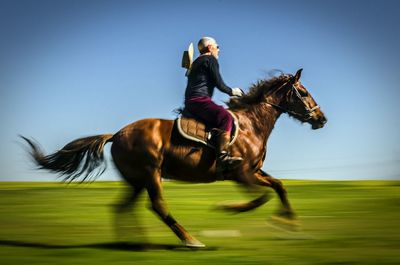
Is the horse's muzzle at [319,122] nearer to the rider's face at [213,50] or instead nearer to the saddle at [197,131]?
the saddle at [197,131]

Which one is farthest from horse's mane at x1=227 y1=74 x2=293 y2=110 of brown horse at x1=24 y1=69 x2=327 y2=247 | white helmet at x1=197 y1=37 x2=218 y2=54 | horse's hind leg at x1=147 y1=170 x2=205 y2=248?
horse's hind leg at x1=147 y1=170 x2=205 y2=248

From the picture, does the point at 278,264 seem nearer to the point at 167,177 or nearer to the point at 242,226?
the point at 167,177

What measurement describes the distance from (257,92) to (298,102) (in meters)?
0.75

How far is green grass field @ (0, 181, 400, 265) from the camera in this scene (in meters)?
9.16

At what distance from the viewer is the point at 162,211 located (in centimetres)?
1004

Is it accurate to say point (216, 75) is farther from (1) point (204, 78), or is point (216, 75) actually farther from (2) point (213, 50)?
(2) point (213, 50)

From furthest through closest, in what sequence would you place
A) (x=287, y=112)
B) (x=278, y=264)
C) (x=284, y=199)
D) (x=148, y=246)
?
(x=287, y=112) → (x=284, y=199) → (x=148, y=246) → (x=278, y=264)

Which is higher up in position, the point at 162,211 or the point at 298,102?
the point at 298,102

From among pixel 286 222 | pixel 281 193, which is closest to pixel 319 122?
pixel 281 193

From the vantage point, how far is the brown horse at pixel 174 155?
1020 cm

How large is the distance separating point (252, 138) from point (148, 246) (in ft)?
8.09

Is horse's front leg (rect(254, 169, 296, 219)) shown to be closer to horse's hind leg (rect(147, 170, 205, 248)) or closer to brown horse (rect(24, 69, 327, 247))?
brown horse (rect(24, 69, 327, 247))

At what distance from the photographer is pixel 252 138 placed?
10.9 meters

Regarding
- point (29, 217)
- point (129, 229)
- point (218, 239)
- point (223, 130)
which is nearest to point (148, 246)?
point (129, 229)
